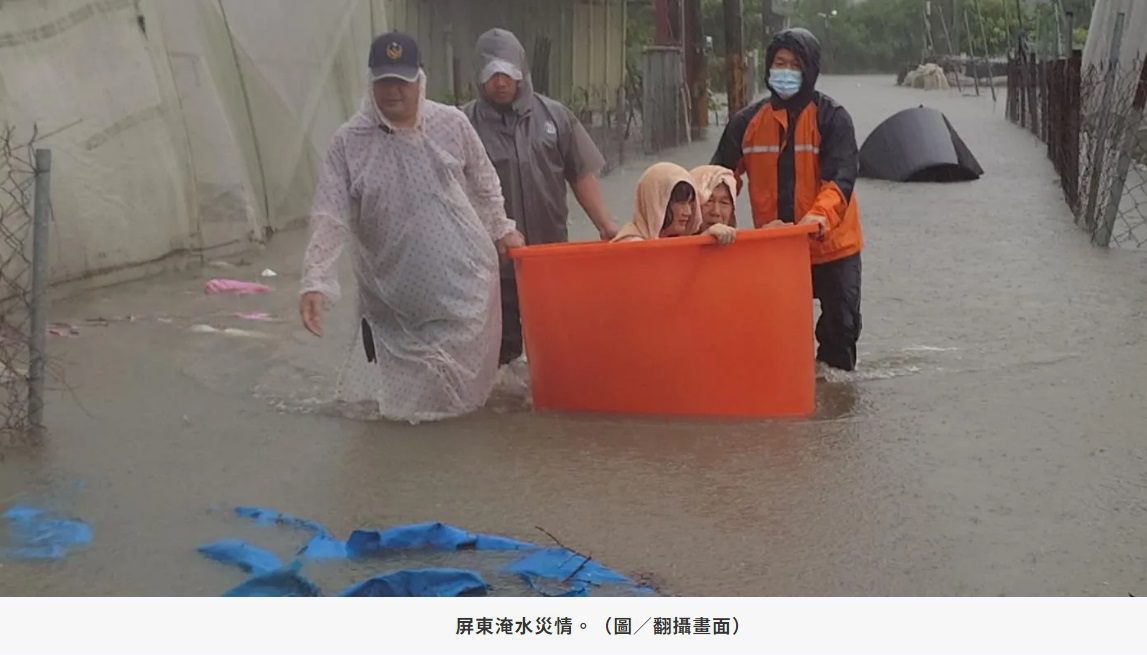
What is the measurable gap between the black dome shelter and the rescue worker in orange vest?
897cm

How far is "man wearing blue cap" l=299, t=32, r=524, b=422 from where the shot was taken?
4727 mm

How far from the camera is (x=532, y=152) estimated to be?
17.5 ft

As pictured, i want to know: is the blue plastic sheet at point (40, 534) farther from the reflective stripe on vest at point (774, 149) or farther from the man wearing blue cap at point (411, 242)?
the reflective stripe on vest at point (774, 149)

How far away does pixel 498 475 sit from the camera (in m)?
4.37

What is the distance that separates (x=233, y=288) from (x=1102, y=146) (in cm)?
534

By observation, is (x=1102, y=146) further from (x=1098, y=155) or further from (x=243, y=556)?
(x=243, y=556)

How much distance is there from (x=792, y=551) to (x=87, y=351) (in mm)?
3663

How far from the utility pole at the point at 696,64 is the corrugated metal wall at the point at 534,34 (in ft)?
4.19

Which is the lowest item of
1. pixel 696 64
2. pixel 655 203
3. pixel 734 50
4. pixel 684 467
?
pixel 684 467

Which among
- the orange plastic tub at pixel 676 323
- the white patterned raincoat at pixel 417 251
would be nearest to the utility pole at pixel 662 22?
the white patterned raincoat at pixel 417 251

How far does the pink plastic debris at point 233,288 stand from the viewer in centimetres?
768

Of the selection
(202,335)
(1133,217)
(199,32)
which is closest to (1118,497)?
(202,335)

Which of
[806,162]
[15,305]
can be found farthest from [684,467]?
[15,305]

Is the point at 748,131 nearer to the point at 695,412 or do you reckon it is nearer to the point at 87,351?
the point at 695,412
